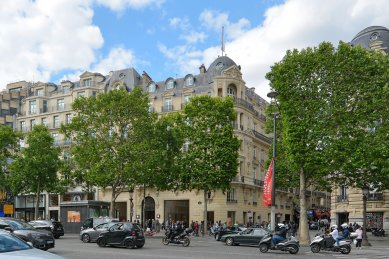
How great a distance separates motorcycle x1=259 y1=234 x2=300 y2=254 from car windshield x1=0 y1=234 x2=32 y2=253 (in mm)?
17177

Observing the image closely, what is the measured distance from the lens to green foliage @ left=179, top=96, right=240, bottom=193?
1903 inches

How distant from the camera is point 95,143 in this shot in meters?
46.6

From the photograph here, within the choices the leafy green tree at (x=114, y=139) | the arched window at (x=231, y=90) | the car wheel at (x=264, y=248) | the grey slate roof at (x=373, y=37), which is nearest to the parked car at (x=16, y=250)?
the car wheel at (x=264, y=248)

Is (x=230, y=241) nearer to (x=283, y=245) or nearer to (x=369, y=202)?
(x=283, y=245)

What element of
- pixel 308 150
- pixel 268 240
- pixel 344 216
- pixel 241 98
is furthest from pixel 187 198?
pixel 268 240

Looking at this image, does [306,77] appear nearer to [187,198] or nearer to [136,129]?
[136,129]

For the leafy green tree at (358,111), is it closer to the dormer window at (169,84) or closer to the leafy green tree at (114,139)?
the leafy green tree at (114,139)

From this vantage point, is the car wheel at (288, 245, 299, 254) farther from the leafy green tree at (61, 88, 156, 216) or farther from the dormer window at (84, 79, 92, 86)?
the dormer window at (84, 79, 92, 86)

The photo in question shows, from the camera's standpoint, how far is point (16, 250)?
436 inches

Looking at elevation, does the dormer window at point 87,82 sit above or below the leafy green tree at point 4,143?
above

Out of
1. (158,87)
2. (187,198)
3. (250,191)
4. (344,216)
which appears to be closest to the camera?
(344,216)

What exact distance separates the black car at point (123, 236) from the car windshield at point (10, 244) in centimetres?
1566

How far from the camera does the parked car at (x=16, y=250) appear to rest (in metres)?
10.2

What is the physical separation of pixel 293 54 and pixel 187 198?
3099 centimetres
